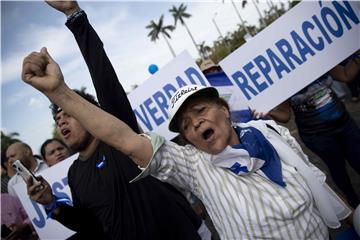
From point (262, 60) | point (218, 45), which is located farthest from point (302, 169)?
point (218, 45)

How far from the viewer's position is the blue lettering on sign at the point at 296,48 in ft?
9.55

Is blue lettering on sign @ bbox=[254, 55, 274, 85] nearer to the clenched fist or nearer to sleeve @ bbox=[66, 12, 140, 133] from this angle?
sleeve @ bbox=[66, 12, 140, 133]

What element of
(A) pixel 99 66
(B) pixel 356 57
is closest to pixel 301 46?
(B) pixel 356 57

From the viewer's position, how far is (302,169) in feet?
5.40

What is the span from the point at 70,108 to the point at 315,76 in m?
2.32

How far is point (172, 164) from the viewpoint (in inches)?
60.4

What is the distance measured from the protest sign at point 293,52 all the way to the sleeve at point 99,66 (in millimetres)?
1472

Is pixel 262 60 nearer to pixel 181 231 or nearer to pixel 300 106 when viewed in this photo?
pixel 300 106

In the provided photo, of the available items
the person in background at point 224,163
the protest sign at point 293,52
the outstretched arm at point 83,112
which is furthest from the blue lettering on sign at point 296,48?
the outstretched arm at point 83,112

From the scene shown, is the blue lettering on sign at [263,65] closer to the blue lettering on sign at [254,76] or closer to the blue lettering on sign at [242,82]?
the blue lettering on sign at [254,76]

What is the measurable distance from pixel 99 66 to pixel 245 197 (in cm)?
112

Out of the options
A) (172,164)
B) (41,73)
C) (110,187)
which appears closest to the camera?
(41,73)

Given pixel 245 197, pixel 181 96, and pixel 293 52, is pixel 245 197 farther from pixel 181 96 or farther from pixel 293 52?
pixel 293 52

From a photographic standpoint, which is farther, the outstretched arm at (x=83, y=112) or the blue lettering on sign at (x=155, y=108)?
the blue lettering on sign at (x=155, y=108)
